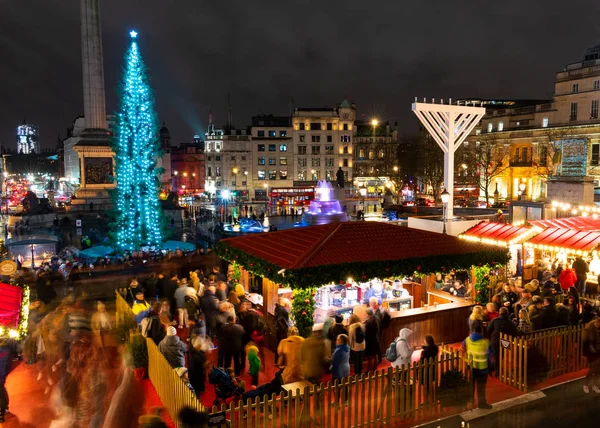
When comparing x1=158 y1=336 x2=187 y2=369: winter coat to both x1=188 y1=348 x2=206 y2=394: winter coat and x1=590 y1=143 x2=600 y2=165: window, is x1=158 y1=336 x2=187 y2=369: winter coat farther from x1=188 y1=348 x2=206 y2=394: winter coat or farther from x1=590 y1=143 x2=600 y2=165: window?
x1=590 y1=143 x2=600 y2=165: window

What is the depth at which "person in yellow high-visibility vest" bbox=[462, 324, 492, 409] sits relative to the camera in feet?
30.1

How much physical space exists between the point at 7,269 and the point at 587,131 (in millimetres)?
62169

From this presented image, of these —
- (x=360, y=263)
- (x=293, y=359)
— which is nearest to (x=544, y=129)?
(x=360, y=263)

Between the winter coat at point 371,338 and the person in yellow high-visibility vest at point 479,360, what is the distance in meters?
2.32

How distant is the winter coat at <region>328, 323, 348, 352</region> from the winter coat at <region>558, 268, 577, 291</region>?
344 inches

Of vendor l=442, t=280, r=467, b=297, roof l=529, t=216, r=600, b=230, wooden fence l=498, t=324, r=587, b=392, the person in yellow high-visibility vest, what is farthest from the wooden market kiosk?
roof l=529, t=216, r=600, b=230

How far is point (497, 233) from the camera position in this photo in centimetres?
1727

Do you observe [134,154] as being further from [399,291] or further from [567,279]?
[567,279]

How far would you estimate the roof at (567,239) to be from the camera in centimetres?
1462

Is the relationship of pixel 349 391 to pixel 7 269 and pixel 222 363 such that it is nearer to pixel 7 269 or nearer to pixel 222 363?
pixel 222 363

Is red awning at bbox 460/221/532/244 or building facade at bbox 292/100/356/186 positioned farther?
building facade at bbox 292/100/356/186

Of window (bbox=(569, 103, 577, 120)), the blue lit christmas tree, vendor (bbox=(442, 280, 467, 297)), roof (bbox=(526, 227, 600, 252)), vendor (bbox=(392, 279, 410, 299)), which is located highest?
window (bbox=(569, 103, 577, 120))

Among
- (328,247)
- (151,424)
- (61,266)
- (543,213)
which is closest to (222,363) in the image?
(328,247)

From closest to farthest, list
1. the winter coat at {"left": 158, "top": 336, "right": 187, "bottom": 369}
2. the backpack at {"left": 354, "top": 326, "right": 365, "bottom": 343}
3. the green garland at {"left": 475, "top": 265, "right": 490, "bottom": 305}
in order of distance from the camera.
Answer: the winter coat at {"left": 158, "top": 336, "right": 187, "bottom": 369}
the backpack at {"left": 354, "top": 326, "right": 365, "bottom": 343}
the green garland at {"left": 475, "top": 265, "right": 490, "bottom": 305}
